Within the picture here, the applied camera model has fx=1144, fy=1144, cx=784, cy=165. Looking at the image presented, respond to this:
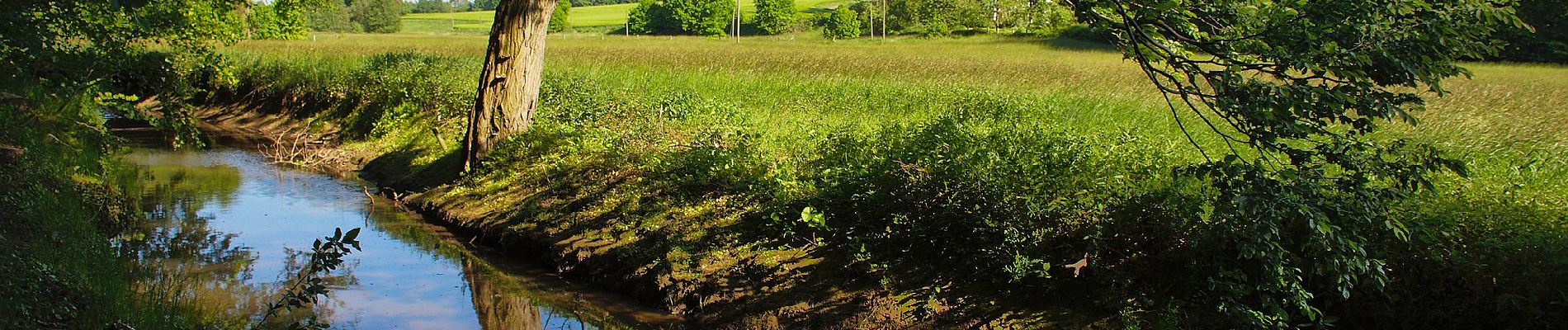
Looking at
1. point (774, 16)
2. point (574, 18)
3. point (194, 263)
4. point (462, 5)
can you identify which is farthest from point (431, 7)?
point (194, 263)

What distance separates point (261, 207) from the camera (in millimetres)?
12750

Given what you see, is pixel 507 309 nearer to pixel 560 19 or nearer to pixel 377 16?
pixel 560 19

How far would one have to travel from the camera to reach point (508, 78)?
12.3 m

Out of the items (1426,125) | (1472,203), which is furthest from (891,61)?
Answer: (1472,203)

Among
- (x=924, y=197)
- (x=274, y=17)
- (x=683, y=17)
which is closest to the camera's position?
(x=924, y=197)

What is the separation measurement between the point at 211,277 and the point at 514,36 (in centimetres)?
409

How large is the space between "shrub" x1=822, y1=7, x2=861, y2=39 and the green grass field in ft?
80.1

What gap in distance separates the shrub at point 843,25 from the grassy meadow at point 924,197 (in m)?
48.8

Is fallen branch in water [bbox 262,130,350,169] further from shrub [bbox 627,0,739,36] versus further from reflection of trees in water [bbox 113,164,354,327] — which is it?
shrub [bbox 627,0,739,36]

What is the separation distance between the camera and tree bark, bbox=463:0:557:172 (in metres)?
12.1

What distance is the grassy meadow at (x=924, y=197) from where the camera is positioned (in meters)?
5.77

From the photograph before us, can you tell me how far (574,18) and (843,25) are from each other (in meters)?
45.3

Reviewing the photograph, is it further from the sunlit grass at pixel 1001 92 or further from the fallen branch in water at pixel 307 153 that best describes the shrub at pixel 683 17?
the fallen branch in water at pixel 307 153

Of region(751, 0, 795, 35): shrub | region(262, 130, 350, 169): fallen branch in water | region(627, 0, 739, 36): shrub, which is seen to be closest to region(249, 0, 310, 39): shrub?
region(262, 130, 350, 169): fallen branch in water
